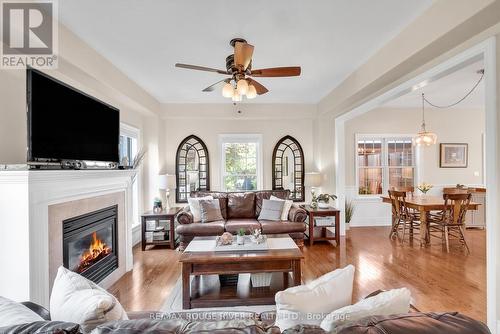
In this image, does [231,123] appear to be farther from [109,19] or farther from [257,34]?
[109,19]

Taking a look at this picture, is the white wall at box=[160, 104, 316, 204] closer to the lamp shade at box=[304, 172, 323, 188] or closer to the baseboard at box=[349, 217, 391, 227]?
the lamp shade at box=[304, 172, 323, 188]

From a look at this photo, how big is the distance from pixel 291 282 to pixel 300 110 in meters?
3.68

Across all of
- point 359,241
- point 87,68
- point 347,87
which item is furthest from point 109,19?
point 359,241

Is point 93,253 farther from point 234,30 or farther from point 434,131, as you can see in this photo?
point 434,131

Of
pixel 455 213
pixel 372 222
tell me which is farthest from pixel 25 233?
pixel 372 222

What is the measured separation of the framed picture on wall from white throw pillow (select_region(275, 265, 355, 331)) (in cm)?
632

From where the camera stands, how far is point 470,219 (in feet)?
17.8

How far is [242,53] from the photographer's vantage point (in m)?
2.26

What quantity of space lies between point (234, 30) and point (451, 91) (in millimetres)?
4427

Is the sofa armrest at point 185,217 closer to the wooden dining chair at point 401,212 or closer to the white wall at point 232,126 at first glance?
the white wall at point 232,126

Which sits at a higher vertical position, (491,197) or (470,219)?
(491,197)

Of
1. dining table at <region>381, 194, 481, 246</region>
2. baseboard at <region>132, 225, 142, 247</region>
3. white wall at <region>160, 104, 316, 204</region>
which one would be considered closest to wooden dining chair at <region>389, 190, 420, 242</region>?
dining table at <region>381, 194, 481, 246</region>

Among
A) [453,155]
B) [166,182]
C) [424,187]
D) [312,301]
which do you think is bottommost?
[312,301]

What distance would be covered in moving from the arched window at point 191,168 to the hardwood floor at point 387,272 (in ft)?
4.67
